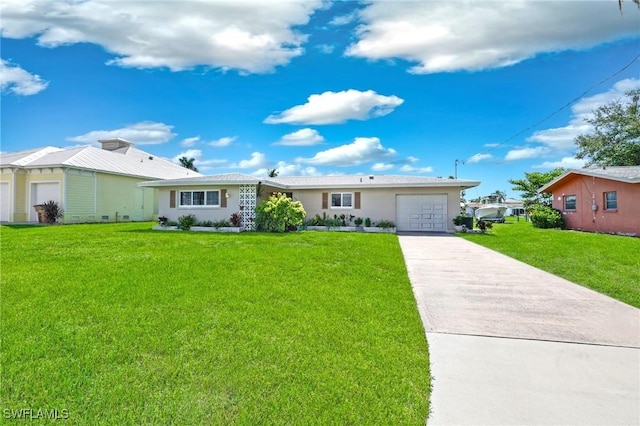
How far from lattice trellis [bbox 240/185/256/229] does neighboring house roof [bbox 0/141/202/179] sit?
9750 millimetres

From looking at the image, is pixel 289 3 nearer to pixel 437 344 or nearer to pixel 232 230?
pixel 437 344

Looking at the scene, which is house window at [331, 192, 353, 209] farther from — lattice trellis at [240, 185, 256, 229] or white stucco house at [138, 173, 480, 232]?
lattice trellis at [240, 185, 256, 229]

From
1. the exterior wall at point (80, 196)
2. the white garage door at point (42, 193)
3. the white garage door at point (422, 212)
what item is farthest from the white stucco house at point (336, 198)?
the white garage door at point (42, 193)

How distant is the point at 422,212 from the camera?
60.6ft

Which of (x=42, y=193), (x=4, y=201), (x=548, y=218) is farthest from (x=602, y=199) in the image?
(x=4, y=201)

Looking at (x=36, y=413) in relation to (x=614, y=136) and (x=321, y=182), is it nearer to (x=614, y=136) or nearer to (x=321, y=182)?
(x=321, y=182)

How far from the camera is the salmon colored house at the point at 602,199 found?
609 inches

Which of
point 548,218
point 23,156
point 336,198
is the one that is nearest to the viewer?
point 336,198

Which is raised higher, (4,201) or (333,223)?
(4,201)

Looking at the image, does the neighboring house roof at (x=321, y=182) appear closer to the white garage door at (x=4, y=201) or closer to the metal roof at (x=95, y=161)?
the metal roof at (x=95, y=161)

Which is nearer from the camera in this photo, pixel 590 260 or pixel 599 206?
pixel 590 260

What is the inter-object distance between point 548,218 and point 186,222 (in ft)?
66.9

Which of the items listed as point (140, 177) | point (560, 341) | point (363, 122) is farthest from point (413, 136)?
point (560, 341)

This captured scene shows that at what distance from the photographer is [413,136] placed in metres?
22.8
